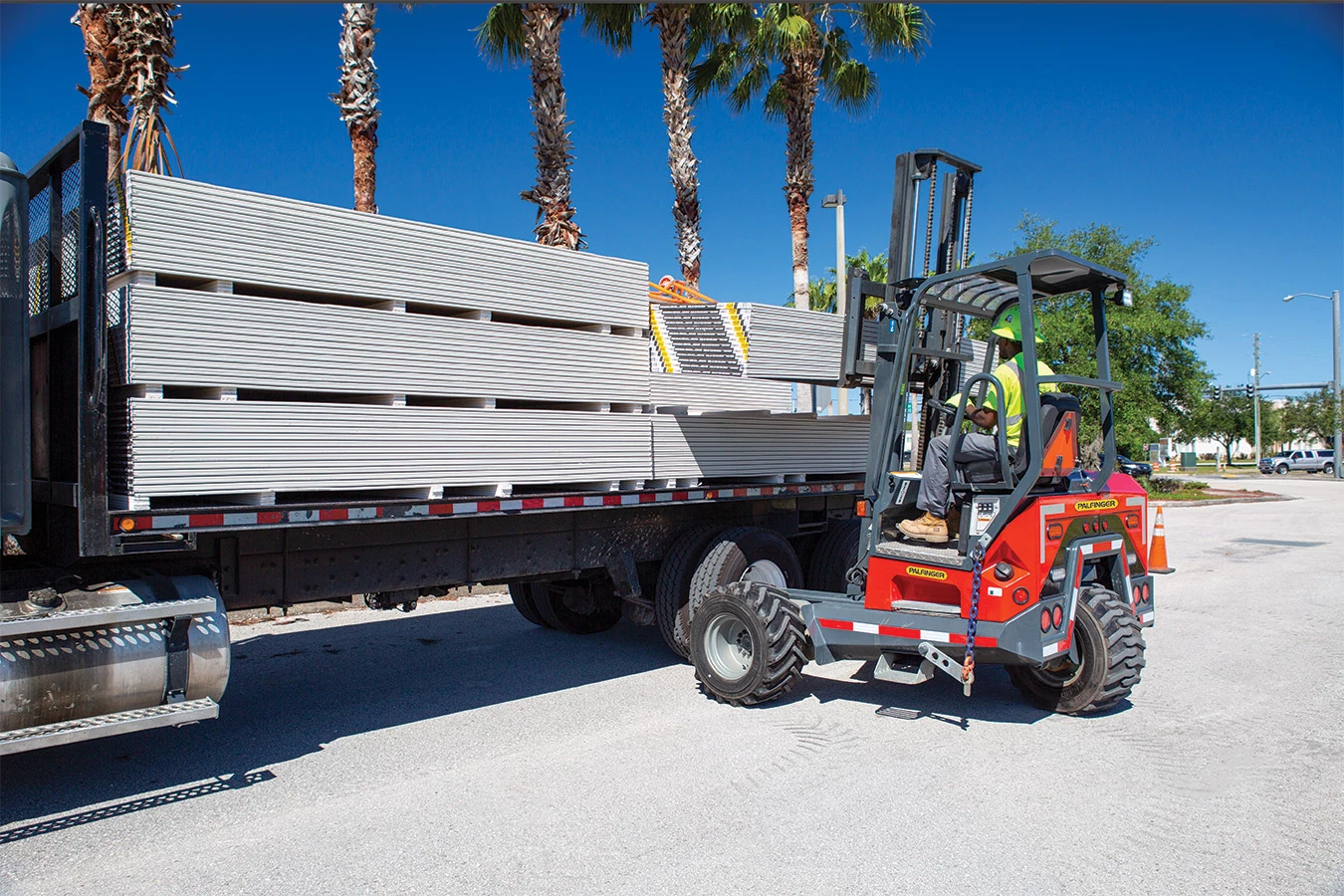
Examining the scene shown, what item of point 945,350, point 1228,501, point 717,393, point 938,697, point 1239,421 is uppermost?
point 1239,421

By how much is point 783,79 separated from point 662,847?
1566cm

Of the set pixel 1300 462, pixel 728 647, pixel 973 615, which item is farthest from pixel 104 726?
pixel 1300 462

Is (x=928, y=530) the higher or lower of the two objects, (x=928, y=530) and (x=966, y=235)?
the lower

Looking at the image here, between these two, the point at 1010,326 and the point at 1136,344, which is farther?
the point at 1136,344

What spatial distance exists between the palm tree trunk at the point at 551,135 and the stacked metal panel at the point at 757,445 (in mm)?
5689

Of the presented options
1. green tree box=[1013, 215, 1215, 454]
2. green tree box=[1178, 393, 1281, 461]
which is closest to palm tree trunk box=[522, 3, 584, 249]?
green tree box=[1013, 215, 1215, 454]

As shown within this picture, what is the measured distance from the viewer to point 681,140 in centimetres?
1580

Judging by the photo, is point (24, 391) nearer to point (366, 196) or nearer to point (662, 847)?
point (662, 847)

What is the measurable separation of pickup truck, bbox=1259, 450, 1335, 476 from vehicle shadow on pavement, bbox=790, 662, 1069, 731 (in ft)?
182

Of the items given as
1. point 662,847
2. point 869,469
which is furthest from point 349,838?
point 869,469

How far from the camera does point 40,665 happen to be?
14.1 ft

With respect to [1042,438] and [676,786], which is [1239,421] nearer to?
[1042,438]

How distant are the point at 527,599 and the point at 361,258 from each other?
14.4 feet

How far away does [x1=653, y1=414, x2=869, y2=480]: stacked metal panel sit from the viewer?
684 centimetres
